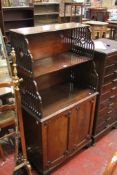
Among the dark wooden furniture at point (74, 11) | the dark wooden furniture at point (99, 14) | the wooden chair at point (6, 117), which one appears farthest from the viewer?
the dark wooden furniture at point (99, 14)

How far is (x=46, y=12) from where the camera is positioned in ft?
18.7

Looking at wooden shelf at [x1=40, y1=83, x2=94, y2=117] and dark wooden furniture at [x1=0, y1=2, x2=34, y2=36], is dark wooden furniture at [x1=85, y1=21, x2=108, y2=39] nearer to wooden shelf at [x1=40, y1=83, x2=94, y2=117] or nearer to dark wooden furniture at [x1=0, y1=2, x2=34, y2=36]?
dark wooden furniture at [x1=0, y1=2, x2=34, y2=36]

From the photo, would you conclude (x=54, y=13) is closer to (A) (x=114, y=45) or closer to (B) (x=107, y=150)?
(A) (x=114, y=45)

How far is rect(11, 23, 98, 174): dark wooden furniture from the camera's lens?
1576 millimetres

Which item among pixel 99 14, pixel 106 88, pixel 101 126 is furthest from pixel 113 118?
pixel 99 14

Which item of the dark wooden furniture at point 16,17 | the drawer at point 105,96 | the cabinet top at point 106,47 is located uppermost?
the dark wooden furniture at point 16,17

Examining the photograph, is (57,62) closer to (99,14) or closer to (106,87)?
(106,87)

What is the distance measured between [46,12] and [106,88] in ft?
14.2

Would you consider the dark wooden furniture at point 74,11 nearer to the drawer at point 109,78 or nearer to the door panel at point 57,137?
the drawer at point 109,78

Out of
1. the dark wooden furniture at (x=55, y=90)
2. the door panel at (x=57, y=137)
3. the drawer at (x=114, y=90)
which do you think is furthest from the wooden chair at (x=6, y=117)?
the drawer at (x=114, y=90)

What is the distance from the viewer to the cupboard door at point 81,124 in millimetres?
1876

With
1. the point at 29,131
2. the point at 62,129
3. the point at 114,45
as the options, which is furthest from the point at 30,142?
the point at 114,45

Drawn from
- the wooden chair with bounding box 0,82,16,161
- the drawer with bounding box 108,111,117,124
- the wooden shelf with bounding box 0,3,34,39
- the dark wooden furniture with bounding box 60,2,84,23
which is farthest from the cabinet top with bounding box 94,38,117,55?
the dark wooden furniture with bounding box 60,2,84,23

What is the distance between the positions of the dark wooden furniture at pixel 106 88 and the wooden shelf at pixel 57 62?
16 centimetres
